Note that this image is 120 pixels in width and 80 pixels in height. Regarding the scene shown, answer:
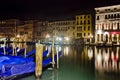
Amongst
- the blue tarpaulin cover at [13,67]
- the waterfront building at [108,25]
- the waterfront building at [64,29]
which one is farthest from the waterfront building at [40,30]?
the blue tarpaulin cover at [13,67]

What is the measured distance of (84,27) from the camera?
4988 centimetres

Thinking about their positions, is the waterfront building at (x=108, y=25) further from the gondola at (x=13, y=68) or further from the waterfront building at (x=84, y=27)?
the gondola at (x=13, y=68)

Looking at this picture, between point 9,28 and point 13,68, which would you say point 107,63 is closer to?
point 13,68

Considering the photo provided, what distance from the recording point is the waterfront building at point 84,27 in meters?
48.8

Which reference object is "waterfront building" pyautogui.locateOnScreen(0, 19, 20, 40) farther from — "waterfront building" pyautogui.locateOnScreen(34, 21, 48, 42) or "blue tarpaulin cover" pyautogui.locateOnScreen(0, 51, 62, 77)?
"blue tarpaulin cover" pyautogui.locateOnScreen(0, 51, 62, 77)

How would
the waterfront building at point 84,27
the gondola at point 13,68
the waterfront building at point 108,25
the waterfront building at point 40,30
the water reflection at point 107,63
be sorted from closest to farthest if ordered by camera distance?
the gondola at point 13,68 → the water reflection at point 107,63 → the waterfront building at point 108,25 → the waterfront building at point 84,27 → the waterfront building at point 40,30

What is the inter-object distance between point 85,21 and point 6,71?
41.5 metres

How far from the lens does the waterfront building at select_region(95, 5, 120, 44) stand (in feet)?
133

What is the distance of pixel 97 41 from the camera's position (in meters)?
42.8

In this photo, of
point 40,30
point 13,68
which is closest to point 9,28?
point 40,30

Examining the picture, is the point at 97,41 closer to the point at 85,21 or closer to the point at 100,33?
the point at 100,33

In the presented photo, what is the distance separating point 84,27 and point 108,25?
893 cm

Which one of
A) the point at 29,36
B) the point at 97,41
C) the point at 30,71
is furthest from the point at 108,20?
the point at 30,71

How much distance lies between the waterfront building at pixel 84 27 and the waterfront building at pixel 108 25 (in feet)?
17.1
